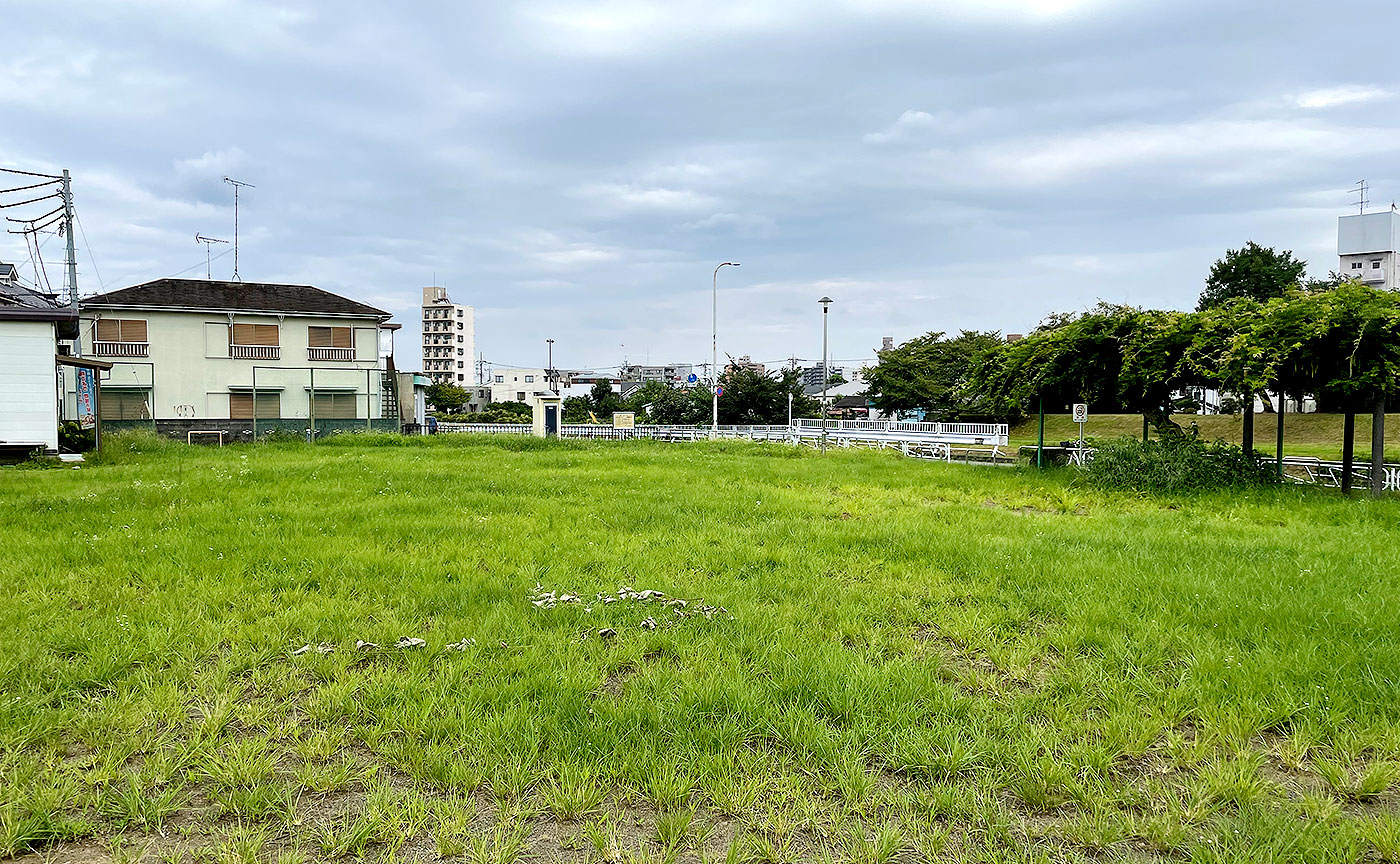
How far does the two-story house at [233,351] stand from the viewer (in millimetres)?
28250

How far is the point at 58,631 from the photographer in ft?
15.6

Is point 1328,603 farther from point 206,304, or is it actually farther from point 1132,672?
point 206,304

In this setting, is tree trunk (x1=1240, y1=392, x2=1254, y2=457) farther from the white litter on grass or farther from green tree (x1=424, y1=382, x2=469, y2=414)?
green tree (x1=424, y1=382, x2=469, y2=414)

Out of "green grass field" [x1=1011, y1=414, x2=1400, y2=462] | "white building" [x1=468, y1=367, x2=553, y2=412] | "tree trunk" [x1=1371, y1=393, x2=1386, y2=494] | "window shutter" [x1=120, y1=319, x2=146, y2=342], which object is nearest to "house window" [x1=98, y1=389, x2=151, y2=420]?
"window shutter" [x1=120, y1=319, x2=146, y2=342]

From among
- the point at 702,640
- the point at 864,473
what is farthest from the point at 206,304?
the point at 702,640

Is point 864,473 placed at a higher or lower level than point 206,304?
lower

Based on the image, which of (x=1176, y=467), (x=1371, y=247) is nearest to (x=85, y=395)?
(x=1176, y=467)

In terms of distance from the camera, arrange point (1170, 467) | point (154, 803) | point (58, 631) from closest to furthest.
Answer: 1. point (154, 803)
2. point (58, 631)
3. point (1170, 467)

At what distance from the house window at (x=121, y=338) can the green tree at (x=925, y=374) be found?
124ft

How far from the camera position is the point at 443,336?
8888 centimetres

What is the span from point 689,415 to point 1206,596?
39.2 m

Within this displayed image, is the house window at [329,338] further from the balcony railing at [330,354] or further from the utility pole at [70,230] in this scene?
the utility pole at [70,230]

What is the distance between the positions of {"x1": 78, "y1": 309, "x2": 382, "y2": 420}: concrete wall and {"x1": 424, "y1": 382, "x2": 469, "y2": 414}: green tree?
135 feet

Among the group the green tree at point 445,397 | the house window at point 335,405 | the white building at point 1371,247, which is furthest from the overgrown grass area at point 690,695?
the white building at point 1371,247
